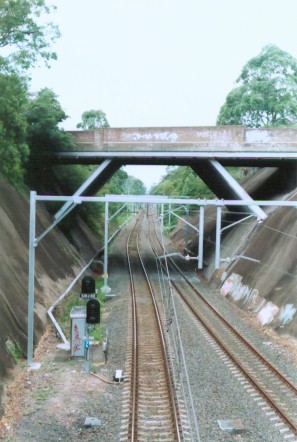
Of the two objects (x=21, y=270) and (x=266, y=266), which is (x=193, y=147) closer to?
(x=266, y=266)

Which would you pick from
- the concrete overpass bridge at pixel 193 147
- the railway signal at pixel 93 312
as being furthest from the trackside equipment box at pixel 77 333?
the concrete overpass bridge at pixel 193 147

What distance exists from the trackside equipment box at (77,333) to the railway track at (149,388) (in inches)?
59.2

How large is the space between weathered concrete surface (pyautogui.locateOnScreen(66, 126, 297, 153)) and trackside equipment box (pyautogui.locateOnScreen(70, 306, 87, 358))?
1287cm

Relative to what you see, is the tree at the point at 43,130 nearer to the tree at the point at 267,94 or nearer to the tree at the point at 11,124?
the tree at the point at 11,124

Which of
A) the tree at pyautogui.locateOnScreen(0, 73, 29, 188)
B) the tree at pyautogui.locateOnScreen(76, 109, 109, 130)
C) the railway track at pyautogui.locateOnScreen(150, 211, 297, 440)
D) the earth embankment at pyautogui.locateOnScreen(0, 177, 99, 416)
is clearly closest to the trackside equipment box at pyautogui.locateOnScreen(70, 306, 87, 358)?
the earth embankment at pyautogui.locateOnScreen(0, 177, 99, 416)

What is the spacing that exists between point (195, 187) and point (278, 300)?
28779 mm

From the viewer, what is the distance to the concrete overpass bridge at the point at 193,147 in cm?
2345

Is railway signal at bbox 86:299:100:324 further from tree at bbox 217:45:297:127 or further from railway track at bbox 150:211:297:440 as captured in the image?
tree at bbox 217:45:297:127

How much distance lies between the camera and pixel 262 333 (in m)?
15.8

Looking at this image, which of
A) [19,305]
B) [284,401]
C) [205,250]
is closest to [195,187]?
[205,250]

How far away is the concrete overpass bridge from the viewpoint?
23.5m

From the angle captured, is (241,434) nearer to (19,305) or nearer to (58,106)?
(19,305)

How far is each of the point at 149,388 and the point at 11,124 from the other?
1307 cm

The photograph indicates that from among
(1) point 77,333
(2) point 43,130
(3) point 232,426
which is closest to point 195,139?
(2) point 43,130
